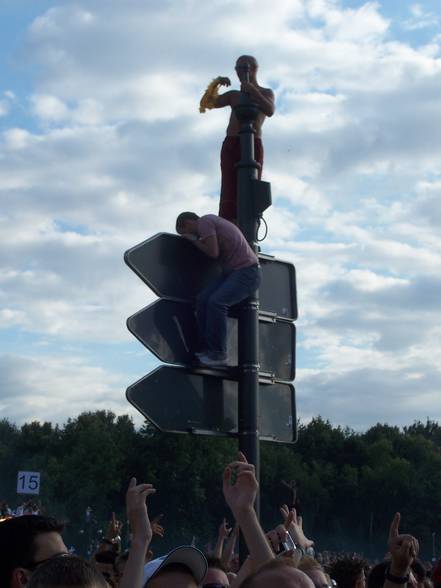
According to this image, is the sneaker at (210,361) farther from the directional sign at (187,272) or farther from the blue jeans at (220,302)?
the directional sign at (187,272)

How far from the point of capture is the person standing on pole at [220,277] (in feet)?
16.5

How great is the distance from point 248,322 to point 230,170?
3.13 ft

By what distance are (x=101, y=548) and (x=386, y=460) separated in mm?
70135

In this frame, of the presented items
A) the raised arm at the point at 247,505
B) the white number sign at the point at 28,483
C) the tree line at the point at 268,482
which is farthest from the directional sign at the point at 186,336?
the tree line at the point at 268,482

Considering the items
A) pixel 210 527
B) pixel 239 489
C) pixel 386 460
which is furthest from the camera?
pixel 386 460

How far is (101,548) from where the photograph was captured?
7840 mm

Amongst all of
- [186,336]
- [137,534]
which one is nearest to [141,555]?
[137,534]

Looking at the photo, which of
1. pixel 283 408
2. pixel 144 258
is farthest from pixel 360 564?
pixel 144 258

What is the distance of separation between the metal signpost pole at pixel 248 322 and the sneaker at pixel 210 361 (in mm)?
125

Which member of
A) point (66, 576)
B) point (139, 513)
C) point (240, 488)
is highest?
point (240, 488)

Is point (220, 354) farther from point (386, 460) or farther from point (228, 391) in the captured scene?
point (386, 460)

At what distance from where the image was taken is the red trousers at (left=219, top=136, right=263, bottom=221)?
18.2 feet

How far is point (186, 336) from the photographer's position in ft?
16.7

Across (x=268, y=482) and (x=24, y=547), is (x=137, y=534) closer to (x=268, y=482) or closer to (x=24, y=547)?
(x=24, y=547)
